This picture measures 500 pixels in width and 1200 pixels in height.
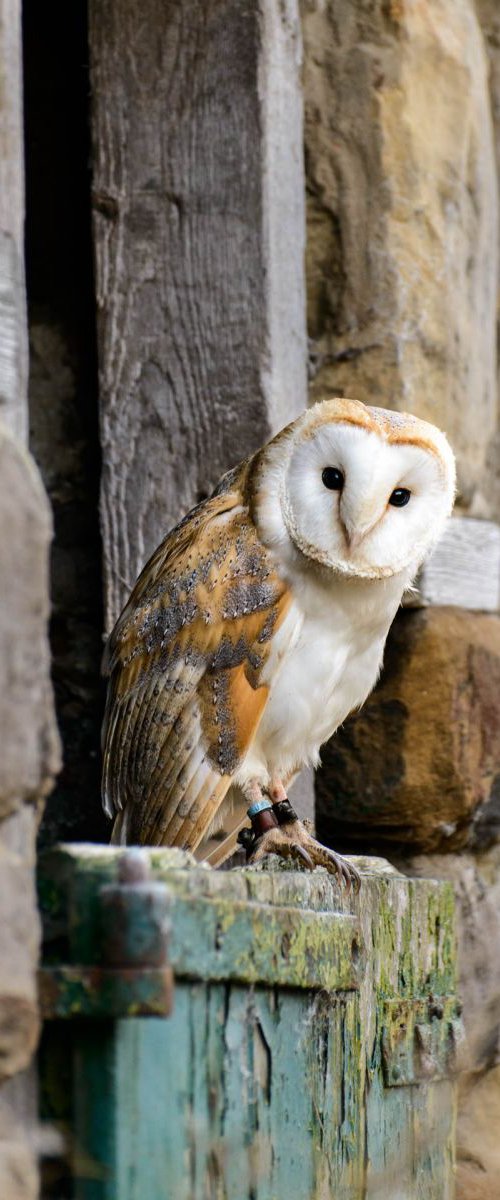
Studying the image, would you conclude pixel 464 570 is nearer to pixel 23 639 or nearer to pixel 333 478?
pixel 333 478

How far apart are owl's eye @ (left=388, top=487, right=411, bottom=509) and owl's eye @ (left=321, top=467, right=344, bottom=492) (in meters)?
0.11

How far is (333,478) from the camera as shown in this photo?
2.95 metres

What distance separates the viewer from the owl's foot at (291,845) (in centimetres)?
271

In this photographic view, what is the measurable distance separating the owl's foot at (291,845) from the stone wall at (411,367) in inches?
20.9

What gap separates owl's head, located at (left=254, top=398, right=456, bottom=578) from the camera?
9.50 ft

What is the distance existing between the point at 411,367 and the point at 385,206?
37 cm

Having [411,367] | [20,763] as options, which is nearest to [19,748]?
[20,763]

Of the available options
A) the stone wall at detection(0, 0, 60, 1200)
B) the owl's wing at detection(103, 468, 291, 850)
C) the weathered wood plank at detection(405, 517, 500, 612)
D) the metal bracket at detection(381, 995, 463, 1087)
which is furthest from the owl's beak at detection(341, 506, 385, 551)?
the stone wall at detection(0, 0, 60, 1200)

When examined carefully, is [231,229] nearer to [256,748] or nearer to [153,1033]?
[256,748]

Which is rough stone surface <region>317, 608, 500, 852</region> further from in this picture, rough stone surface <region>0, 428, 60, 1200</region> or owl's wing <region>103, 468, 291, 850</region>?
rough stone surface <region>0, 428, 60, 1200</region>

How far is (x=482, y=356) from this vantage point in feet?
13.1

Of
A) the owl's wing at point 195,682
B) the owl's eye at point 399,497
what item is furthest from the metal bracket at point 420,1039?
the owl's eye at point 399,497

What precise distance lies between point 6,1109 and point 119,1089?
11 centimetres

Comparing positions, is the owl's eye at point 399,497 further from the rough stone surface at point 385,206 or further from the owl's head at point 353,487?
the rough stone surface at point 385,206
